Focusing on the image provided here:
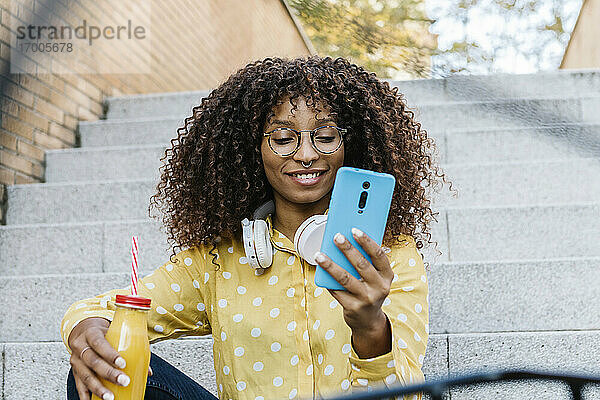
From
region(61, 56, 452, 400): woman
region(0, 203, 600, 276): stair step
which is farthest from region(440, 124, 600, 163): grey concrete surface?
region(61, 56, 452, 400): woman

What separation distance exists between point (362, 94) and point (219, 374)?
0.66m

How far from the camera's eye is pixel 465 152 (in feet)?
10.5

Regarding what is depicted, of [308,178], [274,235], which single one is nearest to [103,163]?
[274,235]

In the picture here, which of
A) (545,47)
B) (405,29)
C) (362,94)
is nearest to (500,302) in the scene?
(362,94)

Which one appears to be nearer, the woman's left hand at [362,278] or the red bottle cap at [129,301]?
the woman's left hand at [362,278]

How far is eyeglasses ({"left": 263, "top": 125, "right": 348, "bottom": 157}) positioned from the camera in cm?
148

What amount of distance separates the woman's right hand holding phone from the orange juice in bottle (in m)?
0.01

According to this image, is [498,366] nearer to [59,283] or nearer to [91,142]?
[59,283]

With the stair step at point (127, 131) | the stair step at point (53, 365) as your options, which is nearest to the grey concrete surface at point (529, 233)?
the stair step at point (53, 365)

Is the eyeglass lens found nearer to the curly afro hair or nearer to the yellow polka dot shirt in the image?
the curly afro hair

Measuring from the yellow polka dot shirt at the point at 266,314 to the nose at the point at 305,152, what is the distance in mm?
201

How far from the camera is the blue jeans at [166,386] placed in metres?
1.39

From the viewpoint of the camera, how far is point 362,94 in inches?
62.4

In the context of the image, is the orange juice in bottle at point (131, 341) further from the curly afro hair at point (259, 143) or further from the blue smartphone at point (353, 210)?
the curly afro hair at point (259, 143)
